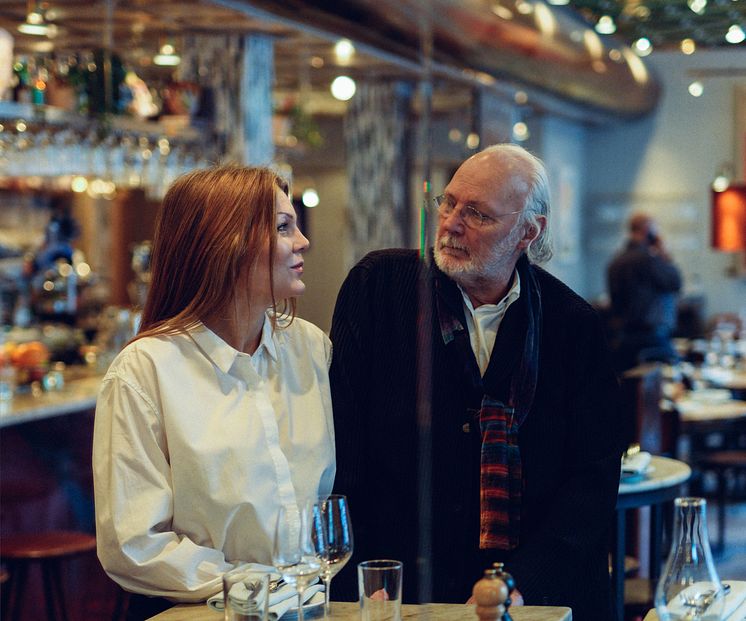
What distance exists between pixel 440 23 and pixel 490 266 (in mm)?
4151

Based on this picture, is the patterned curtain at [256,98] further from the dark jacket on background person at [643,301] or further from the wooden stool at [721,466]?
the dark jacket on background person at [643,301]

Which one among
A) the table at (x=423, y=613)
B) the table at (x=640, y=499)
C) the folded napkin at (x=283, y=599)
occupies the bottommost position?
the table at (x=640, y=499)

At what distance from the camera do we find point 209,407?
1.99 m

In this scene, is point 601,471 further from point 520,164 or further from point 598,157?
point 598,157

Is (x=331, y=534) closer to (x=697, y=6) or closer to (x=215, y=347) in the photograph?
(x=215, y=347)

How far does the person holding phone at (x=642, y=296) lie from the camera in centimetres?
830

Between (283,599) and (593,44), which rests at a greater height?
(593,44)

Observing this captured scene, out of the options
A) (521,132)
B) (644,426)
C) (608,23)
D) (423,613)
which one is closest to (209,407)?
(423,613)

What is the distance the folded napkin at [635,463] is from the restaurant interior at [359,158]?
28mm

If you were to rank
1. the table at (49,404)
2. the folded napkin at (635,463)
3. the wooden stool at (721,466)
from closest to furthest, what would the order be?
the folded napkin at (635,463) → the table at (49,404) → the wooden stool at (721,466)

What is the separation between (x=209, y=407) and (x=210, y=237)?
0.29 m

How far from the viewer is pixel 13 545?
147 inches

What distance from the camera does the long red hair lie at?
202 cm

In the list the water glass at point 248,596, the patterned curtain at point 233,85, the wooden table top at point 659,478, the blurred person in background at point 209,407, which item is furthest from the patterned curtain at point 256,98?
the water glass at point 248,596
